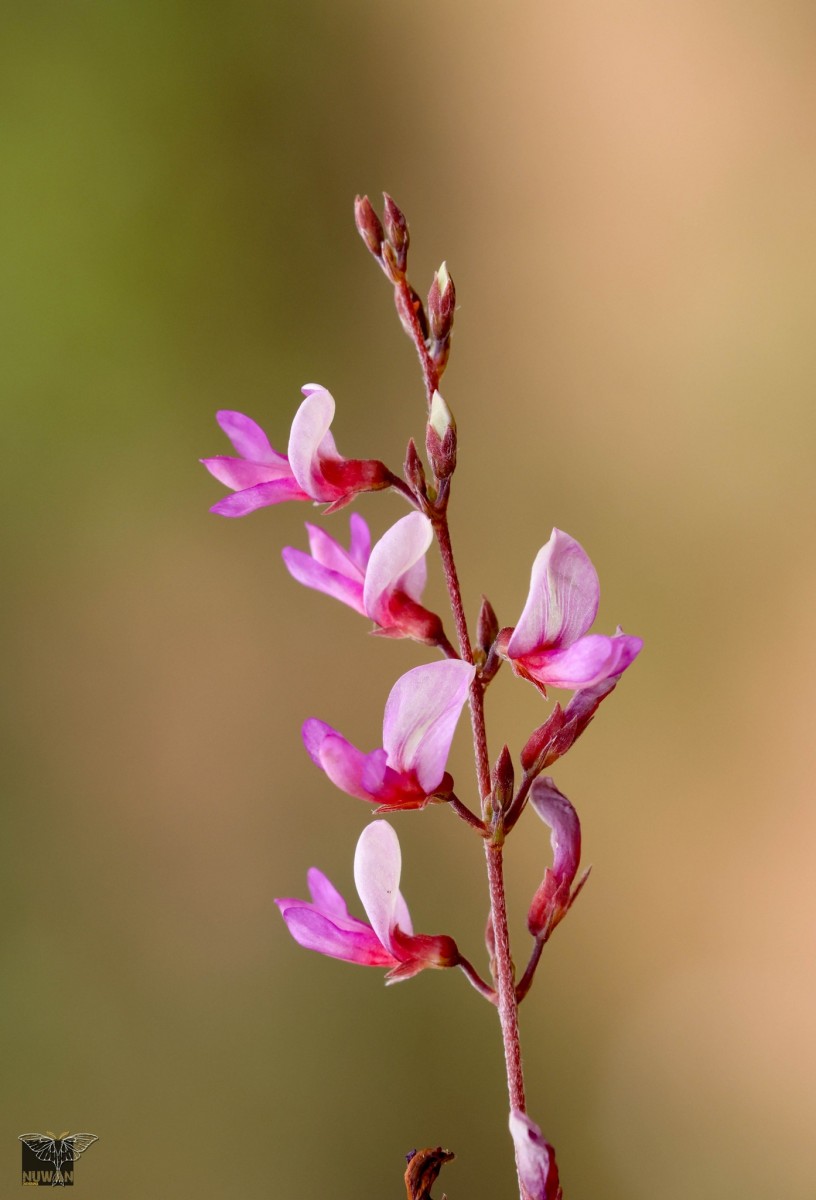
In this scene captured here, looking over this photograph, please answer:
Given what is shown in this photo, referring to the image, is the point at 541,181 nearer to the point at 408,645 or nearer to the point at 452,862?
the point at 408,645

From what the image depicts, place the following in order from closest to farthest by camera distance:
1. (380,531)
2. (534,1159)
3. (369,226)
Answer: (534,1159), (369,226), (380,531)

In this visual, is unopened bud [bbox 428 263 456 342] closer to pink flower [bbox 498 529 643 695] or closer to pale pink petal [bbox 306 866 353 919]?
pink flower [bbox 498 529 643 695]

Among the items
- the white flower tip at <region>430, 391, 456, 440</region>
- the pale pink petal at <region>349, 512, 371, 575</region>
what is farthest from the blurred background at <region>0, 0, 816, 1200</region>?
the white flower tip at <region>430, 391, 456, 440</region>

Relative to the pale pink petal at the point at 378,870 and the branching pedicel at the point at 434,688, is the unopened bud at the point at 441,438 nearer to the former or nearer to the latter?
the branching pedicel at the point at 434,688

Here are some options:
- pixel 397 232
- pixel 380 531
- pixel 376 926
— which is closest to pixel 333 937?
pixel 376 926

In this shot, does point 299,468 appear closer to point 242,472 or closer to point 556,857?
point 242,472
